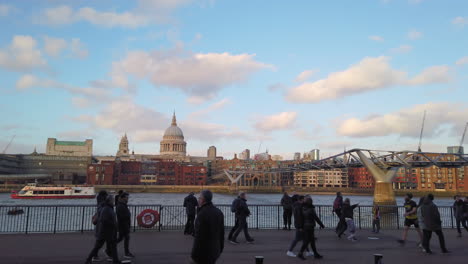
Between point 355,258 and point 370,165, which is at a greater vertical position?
point 370,165

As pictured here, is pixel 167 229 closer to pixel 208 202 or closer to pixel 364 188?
pixel 208 202

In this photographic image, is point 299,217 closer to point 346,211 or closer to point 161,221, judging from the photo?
point 346,211

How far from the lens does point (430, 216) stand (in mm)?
12312

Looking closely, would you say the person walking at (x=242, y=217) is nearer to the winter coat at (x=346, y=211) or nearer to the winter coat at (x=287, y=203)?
the winter coat at (x=346, y=211)

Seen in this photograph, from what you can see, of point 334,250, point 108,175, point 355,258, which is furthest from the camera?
point 108,175

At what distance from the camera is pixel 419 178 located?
156500 mm

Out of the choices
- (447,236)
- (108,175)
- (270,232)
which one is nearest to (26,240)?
(270,232)

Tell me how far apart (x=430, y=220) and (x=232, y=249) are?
6632mm

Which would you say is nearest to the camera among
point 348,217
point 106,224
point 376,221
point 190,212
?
point 106,224

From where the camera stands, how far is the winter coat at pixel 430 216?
12.2 m

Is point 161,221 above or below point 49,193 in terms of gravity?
above

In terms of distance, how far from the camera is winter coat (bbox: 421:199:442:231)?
12203 millimetres

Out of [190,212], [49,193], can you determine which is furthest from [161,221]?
[49,193]

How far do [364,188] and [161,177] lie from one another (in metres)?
84.5
